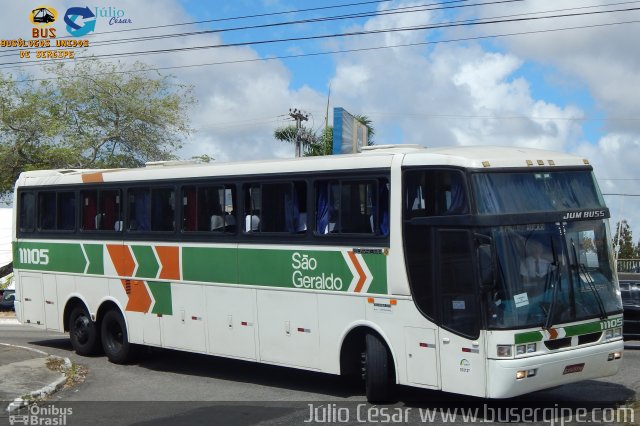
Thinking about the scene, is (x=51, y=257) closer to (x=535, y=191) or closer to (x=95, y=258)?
(x=95, y=258)

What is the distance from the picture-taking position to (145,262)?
14.7 metres

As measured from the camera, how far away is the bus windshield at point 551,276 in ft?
32.0

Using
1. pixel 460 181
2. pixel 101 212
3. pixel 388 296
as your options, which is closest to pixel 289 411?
pixel 388 296

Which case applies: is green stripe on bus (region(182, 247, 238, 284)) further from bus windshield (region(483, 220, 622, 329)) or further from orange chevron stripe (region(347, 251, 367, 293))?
bus windshield (region(483, 220, 622, 329))

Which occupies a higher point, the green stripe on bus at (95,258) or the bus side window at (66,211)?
the bus side window at (66,211)

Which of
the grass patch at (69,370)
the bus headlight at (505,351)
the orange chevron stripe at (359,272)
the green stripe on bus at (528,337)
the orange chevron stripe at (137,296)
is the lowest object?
the grass patch at (69,370)

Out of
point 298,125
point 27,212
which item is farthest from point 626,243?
point 27,212

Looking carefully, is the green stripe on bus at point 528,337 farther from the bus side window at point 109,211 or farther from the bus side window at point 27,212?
the bus side window at point 27,212

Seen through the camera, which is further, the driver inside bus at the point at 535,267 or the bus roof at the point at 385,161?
the bus roof at the point at 385,161

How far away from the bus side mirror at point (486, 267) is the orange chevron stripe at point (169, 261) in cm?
589

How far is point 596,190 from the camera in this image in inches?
440

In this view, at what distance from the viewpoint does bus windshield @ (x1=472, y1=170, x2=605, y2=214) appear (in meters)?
10.1

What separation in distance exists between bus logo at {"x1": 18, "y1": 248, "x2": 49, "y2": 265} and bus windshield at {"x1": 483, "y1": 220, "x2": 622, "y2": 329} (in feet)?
33.3

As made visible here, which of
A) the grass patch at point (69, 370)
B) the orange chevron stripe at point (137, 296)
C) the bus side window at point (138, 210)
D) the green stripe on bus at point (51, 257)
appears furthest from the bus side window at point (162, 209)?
the grass patch at point (69, 370)
